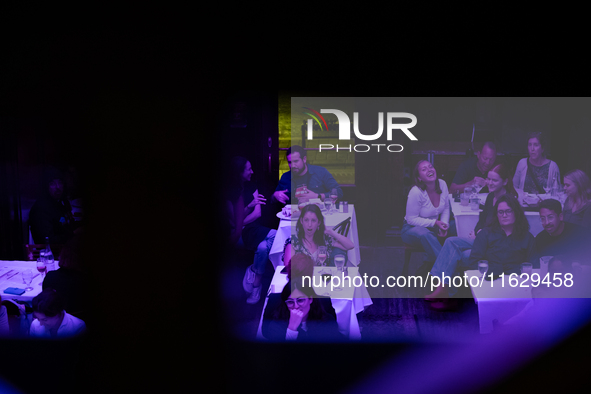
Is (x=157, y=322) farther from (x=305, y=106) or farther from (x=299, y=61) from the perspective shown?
(x=299, y=61)

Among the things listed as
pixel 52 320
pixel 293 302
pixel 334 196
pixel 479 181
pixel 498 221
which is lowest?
pixel 52 320

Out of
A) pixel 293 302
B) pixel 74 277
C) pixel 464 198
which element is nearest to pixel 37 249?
pixel 74 277

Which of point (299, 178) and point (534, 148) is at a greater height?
point (534, 148)

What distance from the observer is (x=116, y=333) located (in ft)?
11.0

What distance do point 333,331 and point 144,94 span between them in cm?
223

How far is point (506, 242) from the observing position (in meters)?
3.07

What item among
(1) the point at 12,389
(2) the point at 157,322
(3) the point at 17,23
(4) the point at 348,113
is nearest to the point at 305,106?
(4) the point at 348,113

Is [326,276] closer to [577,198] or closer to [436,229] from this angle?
[436,229]

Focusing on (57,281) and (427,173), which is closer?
(57,281)

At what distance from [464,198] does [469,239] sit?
0.31 metres

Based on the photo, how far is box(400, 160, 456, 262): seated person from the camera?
3352 mm

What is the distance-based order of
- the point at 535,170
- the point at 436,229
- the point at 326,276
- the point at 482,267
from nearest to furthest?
the point at 326,276 < the point at 482,267 < the point at 535,170 < the point at 436,229

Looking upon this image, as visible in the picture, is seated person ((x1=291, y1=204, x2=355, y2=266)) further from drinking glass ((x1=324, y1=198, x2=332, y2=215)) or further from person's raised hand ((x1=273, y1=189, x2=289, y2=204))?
person's raised hand ((x1=273, y1=189, x2=289, y2=204))

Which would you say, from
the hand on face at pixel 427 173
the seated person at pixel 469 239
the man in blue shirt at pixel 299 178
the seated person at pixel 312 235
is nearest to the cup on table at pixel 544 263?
the seated person at pixel 469 239
